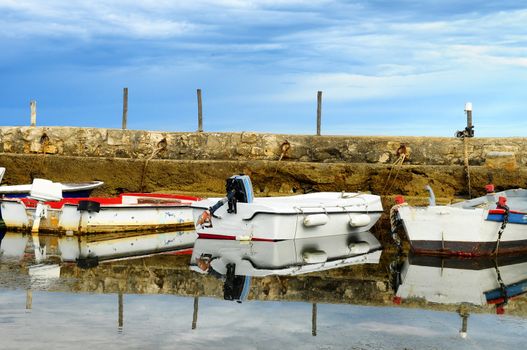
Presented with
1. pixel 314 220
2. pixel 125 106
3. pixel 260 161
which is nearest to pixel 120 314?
pixel 314 220

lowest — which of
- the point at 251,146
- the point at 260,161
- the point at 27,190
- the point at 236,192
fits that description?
the point at 27,190

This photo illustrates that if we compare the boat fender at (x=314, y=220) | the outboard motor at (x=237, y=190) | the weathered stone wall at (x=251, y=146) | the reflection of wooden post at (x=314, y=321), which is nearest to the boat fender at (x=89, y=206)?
the outboard motor at (x=237, y=190)

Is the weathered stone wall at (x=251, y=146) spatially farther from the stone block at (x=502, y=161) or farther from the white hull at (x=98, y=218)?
the white hull at (x=98, y=218)

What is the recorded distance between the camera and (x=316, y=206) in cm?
1420

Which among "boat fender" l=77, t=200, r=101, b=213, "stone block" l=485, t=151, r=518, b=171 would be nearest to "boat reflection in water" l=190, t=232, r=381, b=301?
"boat fender" l=77, t=200, r=101, b=213

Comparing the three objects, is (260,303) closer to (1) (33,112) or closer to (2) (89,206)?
(2) (89,206)

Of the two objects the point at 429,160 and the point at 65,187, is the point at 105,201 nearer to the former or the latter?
the point at 65,187

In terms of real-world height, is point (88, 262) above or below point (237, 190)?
below

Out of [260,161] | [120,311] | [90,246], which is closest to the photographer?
[120,311]

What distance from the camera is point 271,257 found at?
464 inches

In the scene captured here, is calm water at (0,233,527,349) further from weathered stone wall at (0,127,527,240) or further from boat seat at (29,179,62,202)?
weathered stone wall at (0,127,527,240)

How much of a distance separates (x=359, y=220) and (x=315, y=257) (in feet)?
10.9

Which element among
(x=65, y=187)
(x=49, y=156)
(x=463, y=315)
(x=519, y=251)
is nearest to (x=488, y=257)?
(x=519, y=251)

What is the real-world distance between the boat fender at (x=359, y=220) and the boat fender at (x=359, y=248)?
0.62m
